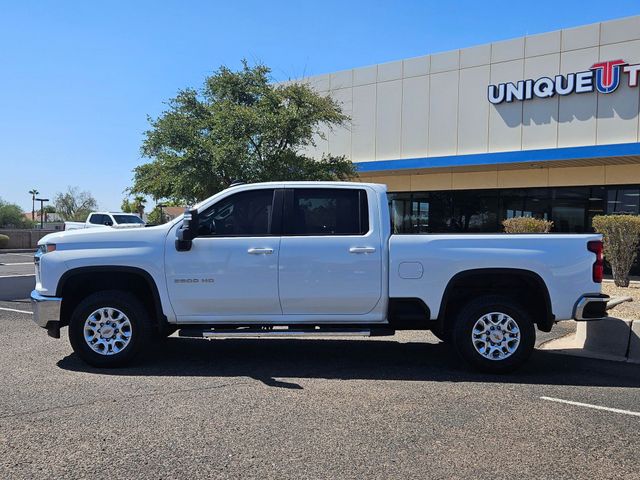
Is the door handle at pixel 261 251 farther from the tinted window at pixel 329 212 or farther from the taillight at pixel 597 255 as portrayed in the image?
the taillight at pixel 597 255

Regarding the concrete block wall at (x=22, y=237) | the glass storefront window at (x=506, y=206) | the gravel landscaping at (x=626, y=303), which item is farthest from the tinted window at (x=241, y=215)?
the concrete block wall at (x=22, y=237)

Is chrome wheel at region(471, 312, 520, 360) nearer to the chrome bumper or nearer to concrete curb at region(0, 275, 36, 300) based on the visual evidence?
the chrome bumper

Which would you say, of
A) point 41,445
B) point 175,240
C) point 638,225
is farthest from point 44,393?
point 638,225

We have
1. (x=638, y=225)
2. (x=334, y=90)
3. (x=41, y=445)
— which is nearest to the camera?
(x=41, y=445)

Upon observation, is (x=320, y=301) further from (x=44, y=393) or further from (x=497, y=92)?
(x=497, y=92)

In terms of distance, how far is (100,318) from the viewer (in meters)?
6.20

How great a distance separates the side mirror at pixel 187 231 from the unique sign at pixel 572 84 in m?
14.1

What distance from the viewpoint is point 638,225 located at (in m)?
11.9

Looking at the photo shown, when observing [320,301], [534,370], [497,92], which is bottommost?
[534,370]

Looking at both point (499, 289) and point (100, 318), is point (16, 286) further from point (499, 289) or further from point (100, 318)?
point (499, 289)

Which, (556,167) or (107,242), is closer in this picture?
(107,242)

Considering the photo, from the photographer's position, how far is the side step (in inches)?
240

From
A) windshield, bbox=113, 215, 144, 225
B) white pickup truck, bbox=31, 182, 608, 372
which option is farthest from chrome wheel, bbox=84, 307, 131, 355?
windshield, bbox=113, 215, 144, 225

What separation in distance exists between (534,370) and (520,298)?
2.75ft
